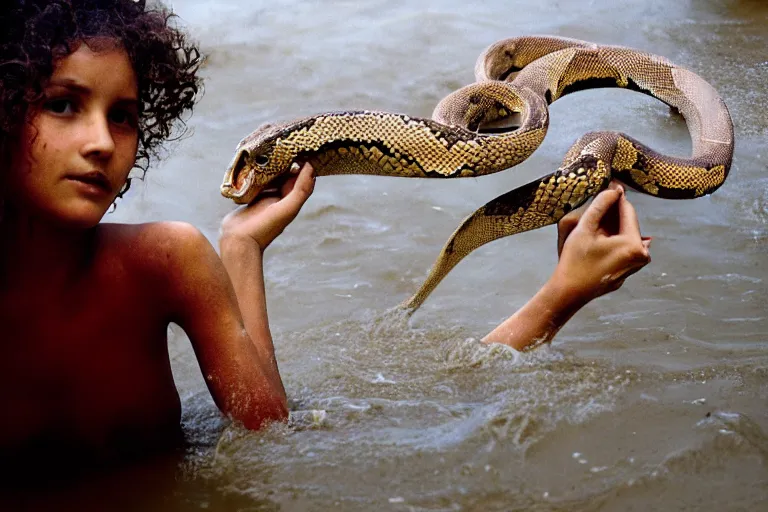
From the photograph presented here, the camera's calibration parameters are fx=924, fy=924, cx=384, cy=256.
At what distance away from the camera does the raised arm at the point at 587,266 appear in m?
2.68

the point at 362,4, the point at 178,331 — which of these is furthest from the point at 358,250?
the point at 362,4

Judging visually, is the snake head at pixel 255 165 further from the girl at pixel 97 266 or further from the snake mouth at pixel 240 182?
the girl at pixel 97 266

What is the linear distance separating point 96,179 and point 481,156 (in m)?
1.25

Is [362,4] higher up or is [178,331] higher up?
[362,4]

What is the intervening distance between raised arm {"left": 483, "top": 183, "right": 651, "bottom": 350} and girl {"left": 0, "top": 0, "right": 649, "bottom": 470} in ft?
2.77

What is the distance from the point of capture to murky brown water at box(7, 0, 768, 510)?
226 centimetres

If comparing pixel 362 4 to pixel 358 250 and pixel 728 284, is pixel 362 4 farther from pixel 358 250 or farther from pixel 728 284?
pixel 728 284

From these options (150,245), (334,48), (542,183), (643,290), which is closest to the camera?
(150,245)

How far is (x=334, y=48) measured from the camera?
5.86 m

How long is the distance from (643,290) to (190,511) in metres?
1.93

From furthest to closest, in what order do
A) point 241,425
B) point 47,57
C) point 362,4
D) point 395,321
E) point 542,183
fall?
1. point 362,4
2. point 395,321
3. point 542,183
4. point 241,425
5. point 47,57

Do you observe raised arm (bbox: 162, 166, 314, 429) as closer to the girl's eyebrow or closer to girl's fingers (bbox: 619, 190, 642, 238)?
the girl's eyebrow

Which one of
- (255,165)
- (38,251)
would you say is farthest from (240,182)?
(38,251)

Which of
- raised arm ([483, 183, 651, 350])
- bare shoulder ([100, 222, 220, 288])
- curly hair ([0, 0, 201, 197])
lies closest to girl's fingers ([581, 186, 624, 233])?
raised arm ([483, 183, 651, 350])
